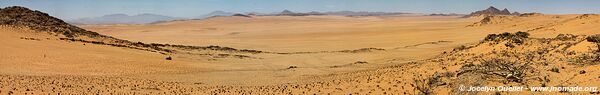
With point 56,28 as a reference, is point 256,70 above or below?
below

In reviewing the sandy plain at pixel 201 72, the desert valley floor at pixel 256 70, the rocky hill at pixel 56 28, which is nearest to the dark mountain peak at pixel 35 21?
the rocky hill at pixel 56 28

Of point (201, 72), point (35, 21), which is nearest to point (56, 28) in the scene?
point (35, 21)

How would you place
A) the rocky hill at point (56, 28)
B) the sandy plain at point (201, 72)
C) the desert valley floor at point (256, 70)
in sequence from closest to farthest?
1. the desert valley floor at point (256, 70)
2. the sandy plain at point (201, 72)
3. the rocky hill at point (56, 28)

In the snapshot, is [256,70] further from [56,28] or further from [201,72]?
[56,28]

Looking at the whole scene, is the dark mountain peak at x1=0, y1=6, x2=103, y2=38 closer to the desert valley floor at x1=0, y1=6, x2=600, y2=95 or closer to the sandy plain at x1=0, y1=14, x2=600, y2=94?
the desert valley floor at x1=0, y1=6, x2=600, y2=95

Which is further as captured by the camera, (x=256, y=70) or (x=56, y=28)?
(x=56, y=28)

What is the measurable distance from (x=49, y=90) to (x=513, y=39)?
1481 cm

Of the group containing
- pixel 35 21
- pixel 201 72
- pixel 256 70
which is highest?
pixel 35 21

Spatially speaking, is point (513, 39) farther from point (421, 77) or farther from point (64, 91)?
point (64, 91)

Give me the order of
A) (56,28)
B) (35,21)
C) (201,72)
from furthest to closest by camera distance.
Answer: (35,21), (56,28), (201,72)

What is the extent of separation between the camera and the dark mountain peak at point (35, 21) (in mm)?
31734

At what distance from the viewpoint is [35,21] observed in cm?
3353

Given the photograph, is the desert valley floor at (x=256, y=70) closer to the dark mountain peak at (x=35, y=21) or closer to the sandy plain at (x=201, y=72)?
the sandy plain at (x=201, y=72)

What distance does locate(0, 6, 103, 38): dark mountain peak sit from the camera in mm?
31734
